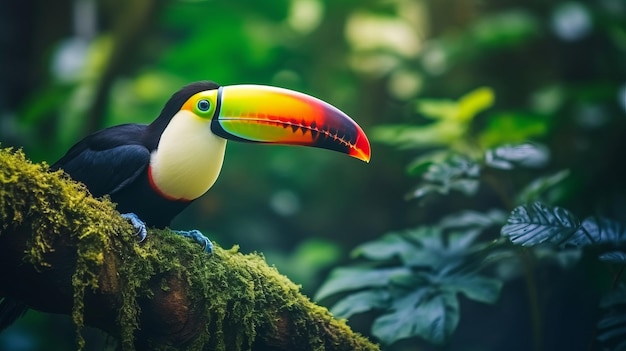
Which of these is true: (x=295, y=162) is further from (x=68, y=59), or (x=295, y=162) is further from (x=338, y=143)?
(x=338, y=143)

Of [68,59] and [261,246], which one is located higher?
[68,59]

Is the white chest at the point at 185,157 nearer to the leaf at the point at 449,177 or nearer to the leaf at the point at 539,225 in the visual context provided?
the leaf at the point at 449,177

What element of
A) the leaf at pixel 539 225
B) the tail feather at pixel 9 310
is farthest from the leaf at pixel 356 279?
the tail feather at pixel 9 310

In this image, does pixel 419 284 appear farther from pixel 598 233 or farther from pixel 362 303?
pixel 598 233

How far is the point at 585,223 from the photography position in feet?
7.57

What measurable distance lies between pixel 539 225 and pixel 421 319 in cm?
49

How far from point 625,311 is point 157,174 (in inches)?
59.1

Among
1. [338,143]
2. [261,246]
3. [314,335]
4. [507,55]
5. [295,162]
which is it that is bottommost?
[314,335]

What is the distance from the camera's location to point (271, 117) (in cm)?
209

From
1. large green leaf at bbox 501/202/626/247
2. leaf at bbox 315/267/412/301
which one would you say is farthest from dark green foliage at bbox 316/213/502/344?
large green leaf at bbox 501/202/626/247

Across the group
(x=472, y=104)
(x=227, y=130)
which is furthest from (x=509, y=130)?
(x=227, y=130)

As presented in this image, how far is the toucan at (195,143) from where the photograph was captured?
2.06 m

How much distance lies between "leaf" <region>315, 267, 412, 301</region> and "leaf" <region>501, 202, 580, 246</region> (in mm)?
474

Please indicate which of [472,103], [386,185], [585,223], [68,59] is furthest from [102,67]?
[585,223]
